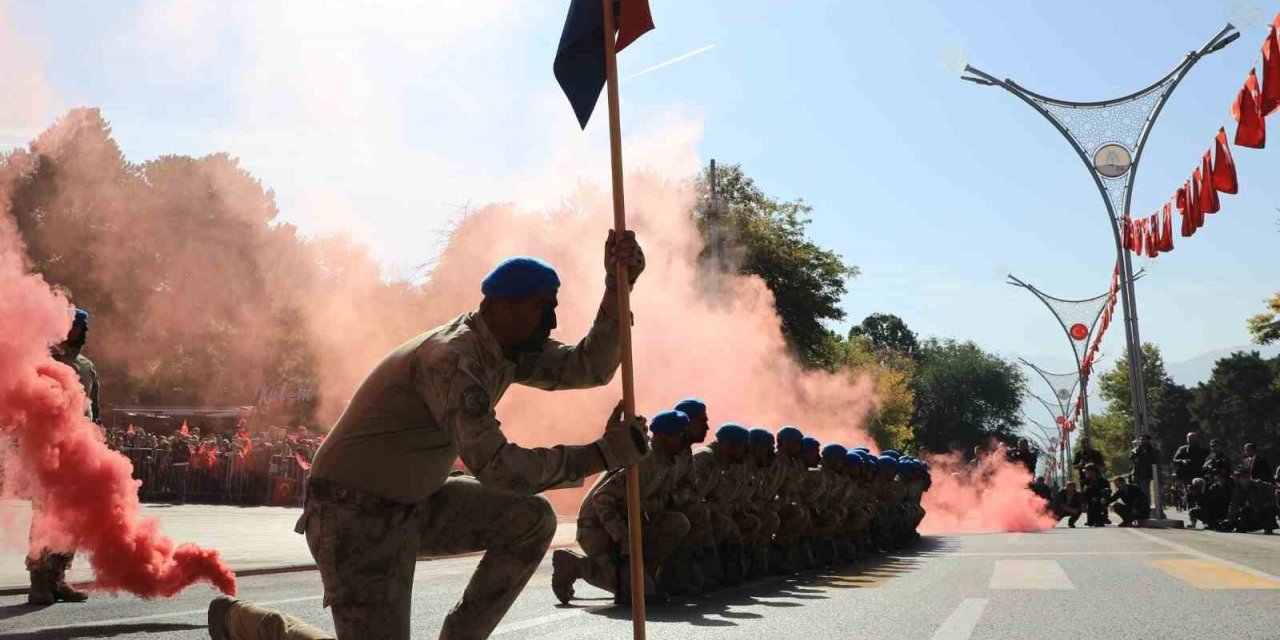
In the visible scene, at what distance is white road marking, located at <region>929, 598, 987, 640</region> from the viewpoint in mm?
7176

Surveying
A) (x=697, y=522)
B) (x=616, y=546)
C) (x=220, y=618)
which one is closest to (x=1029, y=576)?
(x=697, y=522)

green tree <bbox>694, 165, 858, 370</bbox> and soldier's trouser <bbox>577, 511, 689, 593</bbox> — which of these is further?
green tree <bbox>694, 165, 858, 370</bbox>

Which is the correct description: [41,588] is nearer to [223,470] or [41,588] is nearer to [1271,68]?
[1271,68]

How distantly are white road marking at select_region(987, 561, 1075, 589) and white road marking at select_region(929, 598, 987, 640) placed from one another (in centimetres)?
140

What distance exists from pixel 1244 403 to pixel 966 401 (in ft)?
96.7

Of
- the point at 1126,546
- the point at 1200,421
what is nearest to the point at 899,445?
the point at 1200,421

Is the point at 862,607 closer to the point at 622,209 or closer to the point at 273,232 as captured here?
the point at 622,209

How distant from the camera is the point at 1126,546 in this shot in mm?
17094

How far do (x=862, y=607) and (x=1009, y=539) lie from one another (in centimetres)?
1305

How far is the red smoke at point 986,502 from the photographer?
30750mm

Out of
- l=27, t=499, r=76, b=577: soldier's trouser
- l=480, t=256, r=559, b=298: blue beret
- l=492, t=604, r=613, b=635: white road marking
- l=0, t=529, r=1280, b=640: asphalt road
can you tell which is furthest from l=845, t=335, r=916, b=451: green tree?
l=480, t=256, r=559, b=298: blue beret

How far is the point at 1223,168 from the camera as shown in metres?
16.6

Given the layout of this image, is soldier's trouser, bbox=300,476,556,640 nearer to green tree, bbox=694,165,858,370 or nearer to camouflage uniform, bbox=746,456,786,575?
camouflage uniform, bbox=746,456,786,575

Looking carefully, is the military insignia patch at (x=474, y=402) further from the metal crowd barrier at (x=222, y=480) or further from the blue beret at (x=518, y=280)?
the metal crowd barrier at (x=222, y=480)
